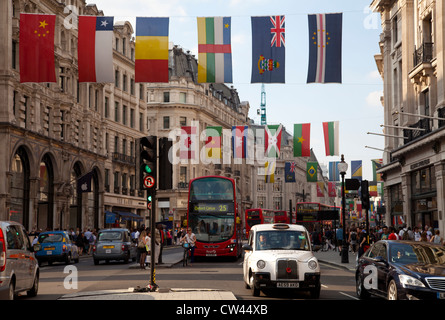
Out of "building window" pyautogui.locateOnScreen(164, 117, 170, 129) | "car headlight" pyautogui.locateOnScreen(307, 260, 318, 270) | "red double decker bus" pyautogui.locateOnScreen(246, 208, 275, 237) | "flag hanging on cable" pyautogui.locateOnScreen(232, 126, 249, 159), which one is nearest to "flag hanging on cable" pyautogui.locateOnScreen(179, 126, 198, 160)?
"flag hanging on cable" pyautogui.locateOnScreen(232, 126, 249, 159)

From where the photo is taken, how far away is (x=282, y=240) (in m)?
17.3

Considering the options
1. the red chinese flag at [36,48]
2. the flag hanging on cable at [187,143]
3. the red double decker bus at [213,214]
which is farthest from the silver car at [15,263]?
the flag hanging on cable at [187,143]

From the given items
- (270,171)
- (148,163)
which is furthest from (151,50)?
(270,171)

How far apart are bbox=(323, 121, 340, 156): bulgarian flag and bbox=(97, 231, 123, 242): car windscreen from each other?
14890mm

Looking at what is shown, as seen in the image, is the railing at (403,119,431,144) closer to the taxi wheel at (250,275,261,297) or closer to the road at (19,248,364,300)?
the road at (19,248,364,300)

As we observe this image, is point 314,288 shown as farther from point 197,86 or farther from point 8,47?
point 197,86

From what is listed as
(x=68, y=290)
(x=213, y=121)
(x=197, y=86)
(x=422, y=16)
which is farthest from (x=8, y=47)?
(x=213, y=121)

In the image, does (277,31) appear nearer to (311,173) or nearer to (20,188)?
(20,188)

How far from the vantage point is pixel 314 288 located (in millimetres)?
15562

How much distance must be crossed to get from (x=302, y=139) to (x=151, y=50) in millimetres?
16970

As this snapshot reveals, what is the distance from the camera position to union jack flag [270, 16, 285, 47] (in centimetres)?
2745

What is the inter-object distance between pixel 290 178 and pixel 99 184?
17.9 metres

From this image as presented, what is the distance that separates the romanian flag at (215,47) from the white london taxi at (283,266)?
1165cm

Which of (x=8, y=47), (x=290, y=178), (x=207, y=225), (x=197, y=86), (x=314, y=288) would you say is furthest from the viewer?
(x=197, y=86)
